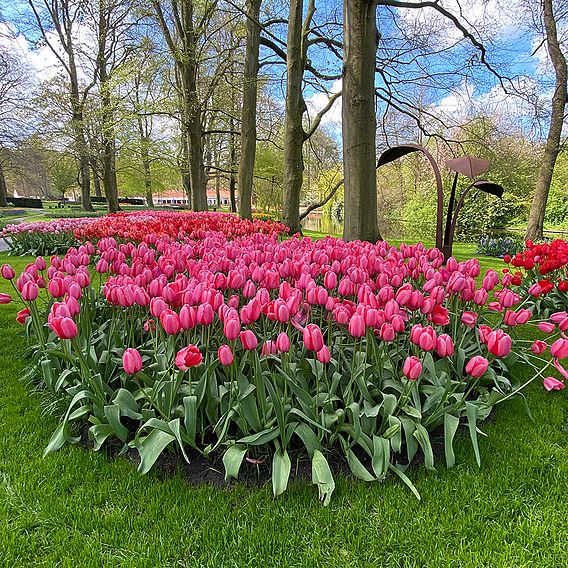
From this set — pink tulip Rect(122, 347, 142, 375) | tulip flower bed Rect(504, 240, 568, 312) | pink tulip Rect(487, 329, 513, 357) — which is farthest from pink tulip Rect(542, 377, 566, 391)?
tulip flower bed Rect(504, 240, 568, 312)

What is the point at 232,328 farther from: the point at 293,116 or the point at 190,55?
the point at 190,55

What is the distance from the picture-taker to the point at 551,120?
12.8 meters

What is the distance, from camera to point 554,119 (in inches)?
502

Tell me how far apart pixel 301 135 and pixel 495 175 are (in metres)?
12.2

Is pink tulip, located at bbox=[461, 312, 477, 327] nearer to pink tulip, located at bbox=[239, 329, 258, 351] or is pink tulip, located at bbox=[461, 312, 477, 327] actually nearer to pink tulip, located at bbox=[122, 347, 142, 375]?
pink tulip, located at bbox=[239, 329, 258, 351]

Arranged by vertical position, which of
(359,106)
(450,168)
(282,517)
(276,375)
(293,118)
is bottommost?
(282,517)

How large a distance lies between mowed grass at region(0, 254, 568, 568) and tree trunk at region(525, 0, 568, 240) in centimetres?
1266

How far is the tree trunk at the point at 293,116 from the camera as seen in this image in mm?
9422

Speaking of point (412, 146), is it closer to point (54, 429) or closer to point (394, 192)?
point (54, 429)

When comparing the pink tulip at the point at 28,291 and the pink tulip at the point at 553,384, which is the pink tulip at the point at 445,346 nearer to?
the pink tulip at the point at 553,384

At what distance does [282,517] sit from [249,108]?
36.5ft

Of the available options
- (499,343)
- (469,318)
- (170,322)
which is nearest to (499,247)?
(469,318)

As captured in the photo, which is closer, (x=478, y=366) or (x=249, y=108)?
(x=478, y=366)

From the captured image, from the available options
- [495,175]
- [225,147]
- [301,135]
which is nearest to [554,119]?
[495,175]
